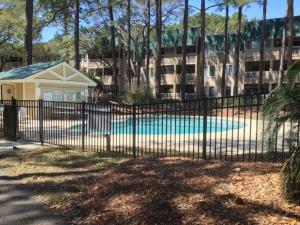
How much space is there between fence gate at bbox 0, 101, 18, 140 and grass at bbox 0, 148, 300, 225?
629 cm

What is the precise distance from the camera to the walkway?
248 inches

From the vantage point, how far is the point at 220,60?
60.3 m

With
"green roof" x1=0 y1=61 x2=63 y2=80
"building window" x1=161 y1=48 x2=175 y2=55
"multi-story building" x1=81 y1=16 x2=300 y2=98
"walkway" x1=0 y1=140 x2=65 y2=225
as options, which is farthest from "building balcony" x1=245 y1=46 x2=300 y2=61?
"walkway" x1=0 y1=140 x2=65 y2=225

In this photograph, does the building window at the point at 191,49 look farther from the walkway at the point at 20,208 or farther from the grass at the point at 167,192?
the walkway at the point at 20,208

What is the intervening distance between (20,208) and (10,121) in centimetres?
965

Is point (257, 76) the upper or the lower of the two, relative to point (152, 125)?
upper

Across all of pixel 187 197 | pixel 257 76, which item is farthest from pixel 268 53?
pixel 187 197

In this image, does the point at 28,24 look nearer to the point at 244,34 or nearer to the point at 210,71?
the point at 244,34

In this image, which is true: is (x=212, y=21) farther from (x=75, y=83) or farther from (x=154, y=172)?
(x=154, y=172)

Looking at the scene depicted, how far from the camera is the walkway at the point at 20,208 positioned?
6.29 metres

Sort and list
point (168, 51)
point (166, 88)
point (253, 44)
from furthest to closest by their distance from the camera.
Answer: point (166, 88)
point (168, 51)
point (253, 44)

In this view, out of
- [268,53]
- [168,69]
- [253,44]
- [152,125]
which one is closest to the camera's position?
[152,125]

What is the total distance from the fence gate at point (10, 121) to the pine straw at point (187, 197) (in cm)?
846

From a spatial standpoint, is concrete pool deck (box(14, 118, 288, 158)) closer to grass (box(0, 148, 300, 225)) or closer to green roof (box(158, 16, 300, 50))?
grass (box(0, 148, 300, 225))
